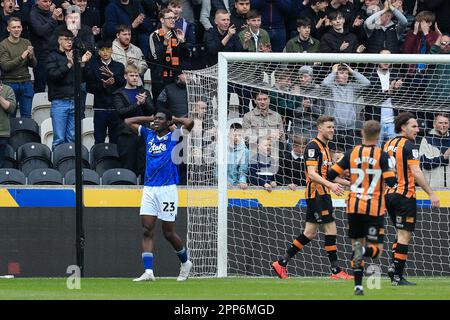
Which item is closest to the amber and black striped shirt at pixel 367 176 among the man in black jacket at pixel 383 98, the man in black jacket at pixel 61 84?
the man in black jacket at pixel 383 98

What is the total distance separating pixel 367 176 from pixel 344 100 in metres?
5.42

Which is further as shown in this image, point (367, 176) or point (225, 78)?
point (225, 78)

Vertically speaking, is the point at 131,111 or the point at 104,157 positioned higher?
the point at 131,111

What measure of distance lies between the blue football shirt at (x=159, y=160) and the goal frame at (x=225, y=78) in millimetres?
1262

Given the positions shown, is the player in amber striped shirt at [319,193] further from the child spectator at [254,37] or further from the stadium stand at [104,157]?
the stadium stand at [104,157]

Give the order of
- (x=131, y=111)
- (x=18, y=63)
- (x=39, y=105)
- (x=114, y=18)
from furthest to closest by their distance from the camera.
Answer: (x=114, y=18), (x=39, y=105), (x=18, y=63), (x=131, y=111)

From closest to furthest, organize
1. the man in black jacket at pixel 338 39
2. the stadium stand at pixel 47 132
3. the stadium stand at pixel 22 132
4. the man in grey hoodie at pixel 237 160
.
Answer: the man in grey hoodie at pixel 237 160 → the stadium stand at pixel 22 132 → the stadium stand at pixel 47 132 → the man in black jacket at pixel 338 39

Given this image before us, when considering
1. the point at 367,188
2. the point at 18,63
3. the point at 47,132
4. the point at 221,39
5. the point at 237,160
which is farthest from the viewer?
the point at 221,39

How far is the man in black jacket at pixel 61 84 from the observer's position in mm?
18984

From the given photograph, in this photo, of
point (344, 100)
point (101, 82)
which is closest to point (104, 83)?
point (101, 82)

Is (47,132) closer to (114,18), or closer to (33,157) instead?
(33,157)

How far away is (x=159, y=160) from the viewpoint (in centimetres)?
1628

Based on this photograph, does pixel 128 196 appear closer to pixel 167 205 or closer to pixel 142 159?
pixel 142 159

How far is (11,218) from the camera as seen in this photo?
18500mm
